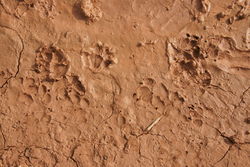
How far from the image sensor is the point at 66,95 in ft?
8.01

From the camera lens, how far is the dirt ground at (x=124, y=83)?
7.86 feet

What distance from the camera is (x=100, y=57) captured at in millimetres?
2447

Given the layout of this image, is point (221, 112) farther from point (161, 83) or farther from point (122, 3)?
point (122, 3)

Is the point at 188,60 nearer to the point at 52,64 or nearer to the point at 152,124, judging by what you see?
the point at 152,124

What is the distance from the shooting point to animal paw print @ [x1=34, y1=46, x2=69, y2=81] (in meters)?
2.44

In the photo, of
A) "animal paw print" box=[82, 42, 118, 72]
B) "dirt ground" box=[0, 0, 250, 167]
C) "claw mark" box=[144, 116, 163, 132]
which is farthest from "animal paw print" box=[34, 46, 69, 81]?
"claw mark" box=[144, 116, 163, 132]

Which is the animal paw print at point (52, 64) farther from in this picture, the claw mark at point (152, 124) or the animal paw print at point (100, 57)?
the claw mark at point (152, 124)

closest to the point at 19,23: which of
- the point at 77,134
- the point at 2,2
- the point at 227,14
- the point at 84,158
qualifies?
the point at 2,2

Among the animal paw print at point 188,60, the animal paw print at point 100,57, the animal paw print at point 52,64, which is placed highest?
the animal paw print at point 188,60

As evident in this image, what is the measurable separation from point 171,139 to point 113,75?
71 centimetres

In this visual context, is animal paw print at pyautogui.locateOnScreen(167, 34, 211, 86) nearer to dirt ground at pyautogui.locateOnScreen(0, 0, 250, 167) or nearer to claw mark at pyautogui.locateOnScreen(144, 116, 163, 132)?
dirt ground at pyautogui.locateOnScreen(0, 0, 250, 167)

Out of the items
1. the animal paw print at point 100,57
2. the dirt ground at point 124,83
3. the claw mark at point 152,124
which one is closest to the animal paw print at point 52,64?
the dirt ground at point 124,83

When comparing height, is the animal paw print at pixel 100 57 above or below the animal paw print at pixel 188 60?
below

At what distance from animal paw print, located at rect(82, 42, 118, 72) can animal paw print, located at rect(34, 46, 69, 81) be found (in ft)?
0.61
